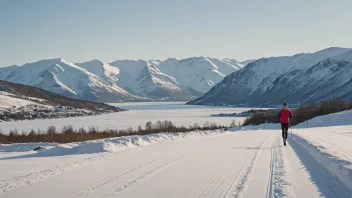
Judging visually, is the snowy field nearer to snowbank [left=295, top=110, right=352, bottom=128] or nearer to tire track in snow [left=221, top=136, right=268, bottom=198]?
tire track in snow [left=221, top=136, right=268, bottom=198]

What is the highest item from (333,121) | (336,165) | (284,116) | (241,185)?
(284,116)

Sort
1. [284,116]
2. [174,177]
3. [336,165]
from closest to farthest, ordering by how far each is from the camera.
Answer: [174,177], [336,165], [284,116]

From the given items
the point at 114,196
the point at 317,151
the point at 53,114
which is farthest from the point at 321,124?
the point at 53,114

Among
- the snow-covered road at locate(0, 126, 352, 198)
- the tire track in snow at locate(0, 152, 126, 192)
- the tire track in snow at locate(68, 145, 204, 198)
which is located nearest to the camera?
the tire track in snow at locate(68, 145, 204, 198)

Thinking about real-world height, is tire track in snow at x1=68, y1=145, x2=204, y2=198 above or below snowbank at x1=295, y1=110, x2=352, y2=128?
below

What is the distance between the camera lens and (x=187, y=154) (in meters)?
14.9

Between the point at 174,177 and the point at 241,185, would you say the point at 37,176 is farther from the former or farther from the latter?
the point at 241,185

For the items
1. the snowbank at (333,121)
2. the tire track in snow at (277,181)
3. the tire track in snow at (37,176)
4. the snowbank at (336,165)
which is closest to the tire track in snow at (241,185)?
the tire track in snow at (277,181)

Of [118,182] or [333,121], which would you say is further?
[333,121]

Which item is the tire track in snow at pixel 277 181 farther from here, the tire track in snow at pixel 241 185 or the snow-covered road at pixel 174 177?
the tire track in snow at pixel 241 185

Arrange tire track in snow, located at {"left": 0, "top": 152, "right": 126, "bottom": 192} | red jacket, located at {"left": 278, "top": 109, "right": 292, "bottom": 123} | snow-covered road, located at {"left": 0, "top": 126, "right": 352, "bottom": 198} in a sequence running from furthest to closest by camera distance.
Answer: red jacket, located at {"left": 278, "top": 109, "right": 292, "bottom": 123} → tire track in snow, located at {"left": 0, "top": 152, "right": 126, "bottom": 192} → snow-covered road, located at {"left": 0, "top": 126, "right": 352, "bottom": 198}

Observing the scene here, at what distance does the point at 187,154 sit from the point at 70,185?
669 cm

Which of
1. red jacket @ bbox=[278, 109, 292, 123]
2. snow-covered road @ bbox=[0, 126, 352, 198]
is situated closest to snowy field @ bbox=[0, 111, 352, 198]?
snow-covered road @ bbox=[0, 126, 352, 198]

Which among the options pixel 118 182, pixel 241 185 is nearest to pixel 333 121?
pixel 241 185
